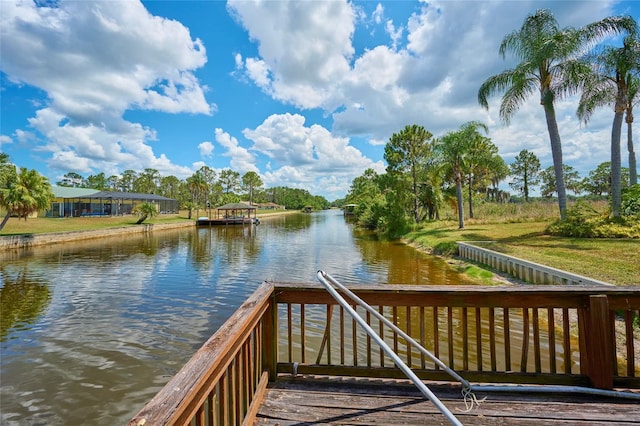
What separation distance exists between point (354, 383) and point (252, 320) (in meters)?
1.08

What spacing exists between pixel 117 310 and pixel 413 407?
26.1ft

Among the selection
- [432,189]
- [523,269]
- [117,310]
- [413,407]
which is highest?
[432,189]

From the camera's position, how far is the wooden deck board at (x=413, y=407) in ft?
6.73

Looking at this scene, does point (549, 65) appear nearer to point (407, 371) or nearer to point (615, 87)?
point (615, 87)

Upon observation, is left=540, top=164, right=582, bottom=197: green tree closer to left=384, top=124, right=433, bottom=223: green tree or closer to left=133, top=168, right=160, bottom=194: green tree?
left=384, top=124, right=433, bottom=223: green tree

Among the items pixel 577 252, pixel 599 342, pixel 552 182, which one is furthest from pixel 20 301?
pixel 552 182

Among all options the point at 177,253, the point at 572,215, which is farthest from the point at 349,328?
the point at 177,253

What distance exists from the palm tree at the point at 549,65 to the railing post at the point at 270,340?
15600 millimetres

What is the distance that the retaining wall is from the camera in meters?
6.41

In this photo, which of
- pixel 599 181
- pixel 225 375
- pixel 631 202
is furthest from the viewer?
pixel 599 181

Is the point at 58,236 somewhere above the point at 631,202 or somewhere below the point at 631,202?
below

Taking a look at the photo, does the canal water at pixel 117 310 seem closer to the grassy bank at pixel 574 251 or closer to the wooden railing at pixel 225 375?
the grassy bank at pixel 574 251

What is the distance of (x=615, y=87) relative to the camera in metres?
12.6

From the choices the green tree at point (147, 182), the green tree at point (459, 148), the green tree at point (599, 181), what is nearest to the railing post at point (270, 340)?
the green tree at point (459, 148)
